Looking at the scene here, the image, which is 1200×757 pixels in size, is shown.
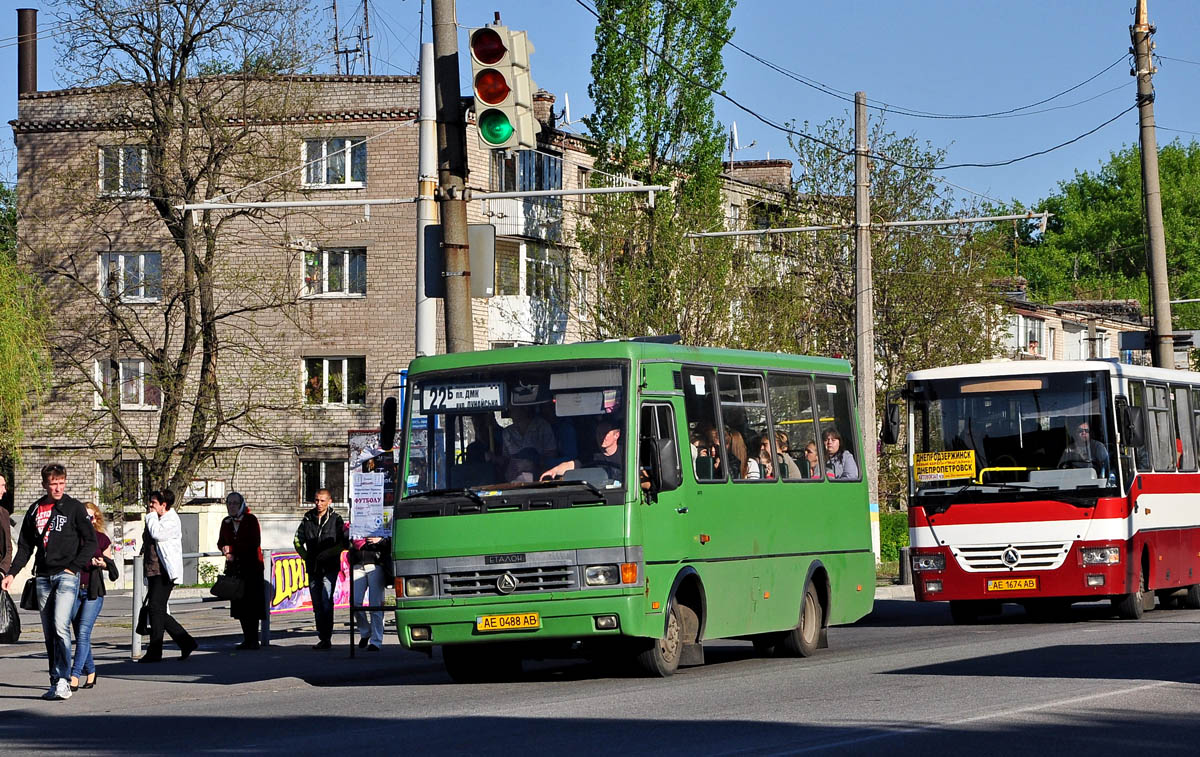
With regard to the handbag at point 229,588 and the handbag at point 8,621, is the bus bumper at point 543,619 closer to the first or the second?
the handbag at point 229,588

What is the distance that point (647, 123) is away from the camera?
53969 mm

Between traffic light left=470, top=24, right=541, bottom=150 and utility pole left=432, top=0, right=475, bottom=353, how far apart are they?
2405 millimetres

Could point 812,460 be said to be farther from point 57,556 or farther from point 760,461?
point 57,556

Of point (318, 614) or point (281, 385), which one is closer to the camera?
point (318, 614)

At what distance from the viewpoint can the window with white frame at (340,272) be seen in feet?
176

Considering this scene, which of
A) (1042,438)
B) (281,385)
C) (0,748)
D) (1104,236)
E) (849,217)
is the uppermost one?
(1104,236)

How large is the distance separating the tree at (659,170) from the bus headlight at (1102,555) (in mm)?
29825

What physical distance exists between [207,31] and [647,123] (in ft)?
47.7

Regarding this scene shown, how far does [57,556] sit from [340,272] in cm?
3899

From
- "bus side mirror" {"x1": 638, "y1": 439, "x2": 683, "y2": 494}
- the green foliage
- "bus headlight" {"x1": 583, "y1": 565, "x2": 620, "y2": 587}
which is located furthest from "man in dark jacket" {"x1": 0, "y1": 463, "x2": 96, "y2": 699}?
the green foliage

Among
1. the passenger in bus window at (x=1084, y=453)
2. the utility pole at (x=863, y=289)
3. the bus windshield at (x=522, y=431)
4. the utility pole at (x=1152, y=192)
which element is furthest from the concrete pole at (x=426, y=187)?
the utility pole at (x=1152, y=192)

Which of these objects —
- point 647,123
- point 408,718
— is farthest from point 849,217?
point 408,718

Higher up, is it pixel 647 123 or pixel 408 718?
pixel 647 123

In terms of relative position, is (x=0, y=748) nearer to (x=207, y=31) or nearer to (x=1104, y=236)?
(x=207, y=31)
